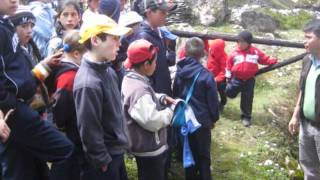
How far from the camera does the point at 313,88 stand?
15.9 ft

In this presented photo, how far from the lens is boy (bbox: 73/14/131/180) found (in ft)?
11.7

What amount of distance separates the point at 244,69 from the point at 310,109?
6.23 ft

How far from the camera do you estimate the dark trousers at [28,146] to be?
3592mm

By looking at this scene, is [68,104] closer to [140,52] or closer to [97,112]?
[97,112]

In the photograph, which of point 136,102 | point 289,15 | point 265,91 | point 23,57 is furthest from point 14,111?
point 289,15

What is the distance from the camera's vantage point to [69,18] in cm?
481

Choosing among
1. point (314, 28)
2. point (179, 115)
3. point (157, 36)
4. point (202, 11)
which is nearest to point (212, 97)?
point (179, 115)

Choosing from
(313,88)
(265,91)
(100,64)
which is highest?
(100,64)

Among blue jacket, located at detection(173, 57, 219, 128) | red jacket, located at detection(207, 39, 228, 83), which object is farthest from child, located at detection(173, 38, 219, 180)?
red jacket, located at detection(207, 39, 228, 83)

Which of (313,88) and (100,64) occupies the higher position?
(100,64)

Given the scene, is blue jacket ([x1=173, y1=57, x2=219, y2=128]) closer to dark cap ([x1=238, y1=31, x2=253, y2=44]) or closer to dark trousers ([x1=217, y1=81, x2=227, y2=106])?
dark cap ([x1=238, y1=31, x2=253, y2=44])

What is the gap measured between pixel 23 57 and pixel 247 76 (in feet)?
12.5

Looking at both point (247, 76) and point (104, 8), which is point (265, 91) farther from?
point (104, 8)

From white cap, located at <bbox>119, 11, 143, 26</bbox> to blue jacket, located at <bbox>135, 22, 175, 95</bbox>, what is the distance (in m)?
0.13
